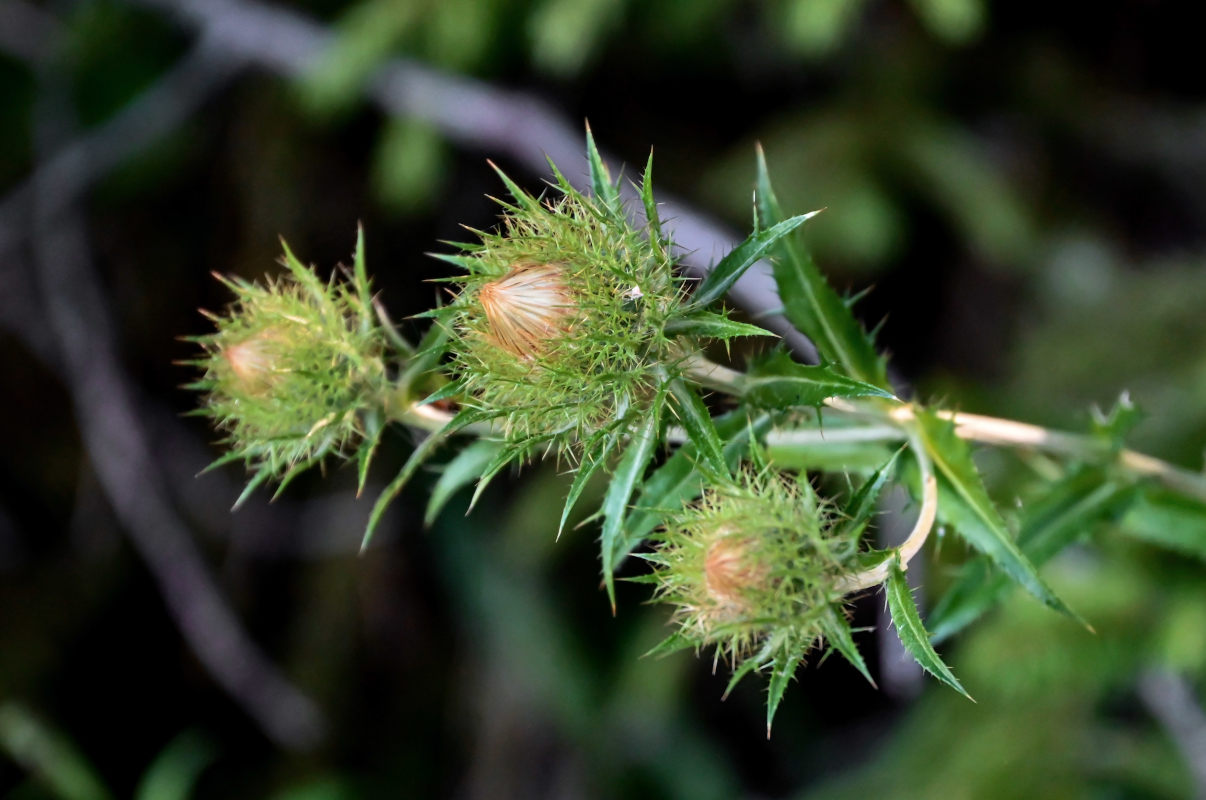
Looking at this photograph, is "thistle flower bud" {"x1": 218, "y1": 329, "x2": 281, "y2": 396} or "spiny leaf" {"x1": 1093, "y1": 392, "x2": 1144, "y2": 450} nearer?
"thistle flower bud" {"x1": 218, "y1": 329, "x2": 281, "y2": 396}

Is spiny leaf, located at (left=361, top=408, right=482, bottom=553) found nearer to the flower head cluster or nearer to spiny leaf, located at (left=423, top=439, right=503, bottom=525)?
spiny leaf, located at (left=423, top=439, right=503, bottom=525)

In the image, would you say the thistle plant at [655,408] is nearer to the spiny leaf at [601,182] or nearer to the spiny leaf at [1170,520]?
the spiny leaf at [601,182]

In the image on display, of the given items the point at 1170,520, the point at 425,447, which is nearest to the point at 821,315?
the point at 425,447

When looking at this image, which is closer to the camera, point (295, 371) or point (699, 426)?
point (699, 426)

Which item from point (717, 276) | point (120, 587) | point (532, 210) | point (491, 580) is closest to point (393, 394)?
point (532, 210)

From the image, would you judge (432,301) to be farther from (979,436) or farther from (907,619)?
(907,619)

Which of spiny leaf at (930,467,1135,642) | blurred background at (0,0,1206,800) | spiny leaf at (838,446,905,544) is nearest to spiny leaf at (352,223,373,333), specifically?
spiny leaf at (838,446,905,544)
